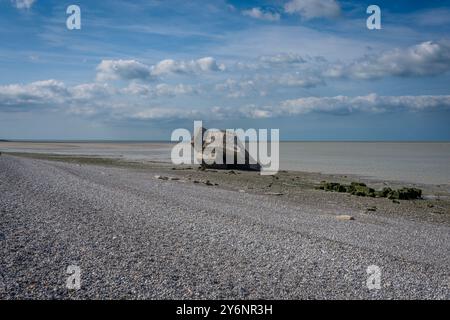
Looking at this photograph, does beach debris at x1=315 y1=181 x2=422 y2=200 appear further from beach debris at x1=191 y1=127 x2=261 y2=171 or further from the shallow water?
beach debris at x1=191 y1=127 x2=261 y2=171

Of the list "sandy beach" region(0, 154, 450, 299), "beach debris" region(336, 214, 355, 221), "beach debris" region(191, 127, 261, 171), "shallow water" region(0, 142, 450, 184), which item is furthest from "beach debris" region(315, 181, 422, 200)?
"beach debris" region(191, 127, 261, 171)

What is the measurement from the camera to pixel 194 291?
745 centimetres

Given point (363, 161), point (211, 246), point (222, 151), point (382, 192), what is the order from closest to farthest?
point (211, 246) < point (382, 192) < point (222, 151) < point (363, 161)

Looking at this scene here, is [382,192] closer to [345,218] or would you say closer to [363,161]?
[345,218]

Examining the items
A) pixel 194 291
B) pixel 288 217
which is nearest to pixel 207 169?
pixel 288 217

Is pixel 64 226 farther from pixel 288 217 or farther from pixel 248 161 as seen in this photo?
pixel 248 161

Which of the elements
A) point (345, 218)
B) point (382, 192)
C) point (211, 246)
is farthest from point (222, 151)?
point (211, 246)

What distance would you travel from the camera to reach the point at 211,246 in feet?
33.8

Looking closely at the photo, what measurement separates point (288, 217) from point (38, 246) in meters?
8.16

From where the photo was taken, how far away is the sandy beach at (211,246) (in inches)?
303

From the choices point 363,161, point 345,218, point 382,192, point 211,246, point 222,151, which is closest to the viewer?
point 211,246

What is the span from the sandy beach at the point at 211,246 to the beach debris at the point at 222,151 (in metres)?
16.5

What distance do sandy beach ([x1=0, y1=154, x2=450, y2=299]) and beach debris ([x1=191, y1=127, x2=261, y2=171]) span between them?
1651cm

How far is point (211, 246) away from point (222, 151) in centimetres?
2561
